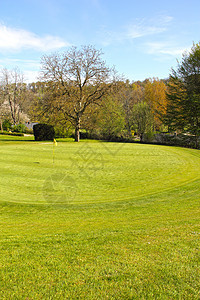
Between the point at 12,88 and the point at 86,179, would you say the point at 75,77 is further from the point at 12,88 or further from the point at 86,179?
the point at 12,88

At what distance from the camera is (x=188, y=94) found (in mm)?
28312

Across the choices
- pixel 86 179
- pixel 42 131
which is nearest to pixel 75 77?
pixel 42 131

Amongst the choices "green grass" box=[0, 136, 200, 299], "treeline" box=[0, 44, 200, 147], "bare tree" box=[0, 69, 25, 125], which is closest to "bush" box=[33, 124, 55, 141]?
"treeline" box=[0, 44, 200, 147]

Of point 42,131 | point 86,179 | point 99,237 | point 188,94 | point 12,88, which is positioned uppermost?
point 12,88

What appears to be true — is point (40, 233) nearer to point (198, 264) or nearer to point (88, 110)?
point (198, 264)

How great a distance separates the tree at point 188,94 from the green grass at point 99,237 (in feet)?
70.4

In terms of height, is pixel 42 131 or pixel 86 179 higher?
pixel 42 131

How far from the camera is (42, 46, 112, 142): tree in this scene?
30203 mm

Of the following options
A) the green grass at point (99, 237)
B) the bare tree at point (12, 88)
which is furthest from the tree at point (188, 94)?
the bare tree at point (12, 88)

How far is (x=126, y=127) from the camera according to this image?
40000 mm

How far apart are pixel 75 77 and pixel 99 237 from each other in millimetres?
29440

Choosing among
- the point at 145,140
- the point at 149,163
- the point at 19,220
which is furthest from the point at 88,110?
the point at 19,220

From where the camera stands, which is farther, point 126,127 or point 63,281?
point 126,127

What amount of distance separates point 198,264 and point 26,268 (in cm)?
235
